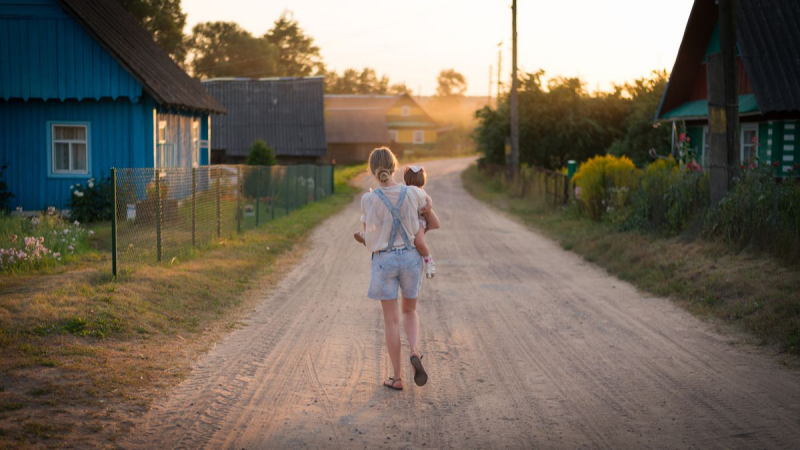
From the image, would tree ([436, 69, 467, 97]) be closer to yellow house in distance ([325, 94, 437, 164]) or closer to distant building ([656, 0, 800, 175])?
yellow house in distance ([325, 94, 437, 164])

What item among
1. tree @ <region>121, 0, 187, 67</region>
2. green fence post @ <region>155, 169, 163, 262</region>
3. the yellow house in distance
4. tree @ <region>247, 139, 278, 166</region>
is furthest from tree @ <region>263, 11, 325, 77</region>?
green fence post @ <region>155, 169, 163, 262</region>

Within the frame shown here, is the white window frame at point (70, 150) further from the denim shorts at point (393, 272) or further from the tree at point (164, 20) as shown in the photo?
the tree at point (164, 20)

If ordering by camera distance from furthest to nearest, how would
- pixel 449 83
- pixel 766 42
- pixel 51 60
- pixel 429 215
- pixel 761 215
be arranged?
pixel 449 83 → pixel 766 42 → pixel 51 60 → pixel 761 215 → pixel 429 215

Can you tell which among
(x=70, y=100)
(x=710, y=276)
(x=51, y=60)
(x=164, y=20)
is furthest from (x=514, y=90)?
(x=164, y=20)

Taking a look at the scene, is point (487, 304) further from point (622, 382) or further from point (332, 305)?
point (622, 382)

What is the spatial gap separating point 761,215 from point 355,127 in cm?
6400

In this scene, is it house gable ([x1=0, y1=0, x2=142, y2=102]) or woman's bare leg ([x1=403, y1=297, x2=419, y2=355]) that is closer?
woman's bare leg ([x1=403, y1=297, x2=419, y2=355])

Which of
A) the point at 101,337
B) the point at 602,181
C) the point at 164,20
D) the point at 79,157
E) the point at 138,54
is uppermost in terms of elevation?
the point at 164,20

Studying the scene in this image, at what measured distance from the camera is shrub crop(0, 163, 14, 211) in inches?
742

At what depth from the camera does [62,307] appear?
7.90 m

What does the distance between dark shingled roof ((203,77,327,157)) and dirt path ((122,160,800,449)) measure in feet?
118

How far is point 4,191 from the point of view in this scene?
19.0 m

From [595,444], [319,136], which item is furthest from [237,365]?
[319,136]

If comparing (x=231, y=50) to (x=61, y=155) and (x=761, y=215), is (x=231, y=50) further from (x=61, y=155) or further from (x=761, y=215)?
(x=761, y=215)
